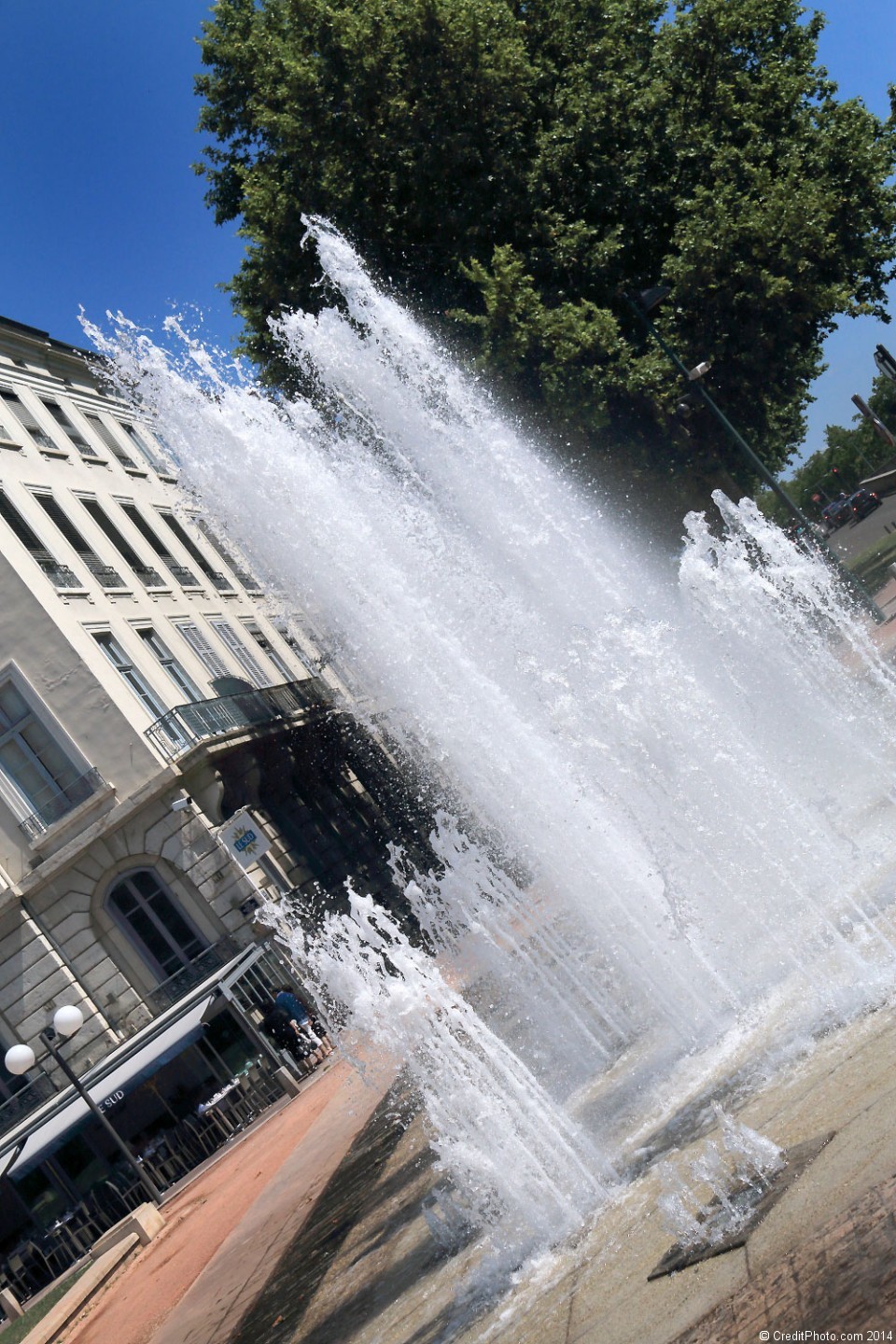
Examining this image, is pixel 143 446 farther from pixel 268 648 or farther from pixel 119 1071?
pixel 119 1071

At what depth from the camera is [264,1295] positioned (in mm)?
9031

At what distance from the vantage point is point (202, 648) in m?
28.3

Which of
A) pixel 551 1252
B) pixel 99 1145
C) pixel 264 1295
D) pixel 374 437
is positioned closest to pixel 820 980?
pixel 551 1252

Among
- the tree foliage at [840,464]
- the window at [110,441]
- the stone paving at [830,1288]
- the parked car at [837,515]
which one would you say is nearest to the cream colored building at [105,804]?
the window at [110,441]

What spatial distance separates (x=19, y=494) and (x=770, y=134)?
1566 centimetres

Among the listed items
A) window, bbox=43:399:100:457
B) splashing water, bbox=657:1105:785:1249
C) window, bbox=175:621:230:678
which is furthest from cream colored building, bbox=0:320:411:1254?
splashing water, bbox=657:1105:785:1249

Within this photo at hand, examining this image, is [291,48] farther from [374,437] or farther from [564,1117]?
[564,1117]

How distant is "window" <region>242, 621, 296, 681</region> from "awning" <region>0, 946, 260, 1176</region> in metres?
11.6

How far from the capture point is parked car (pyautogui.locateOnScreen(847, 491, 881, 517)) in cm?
5962

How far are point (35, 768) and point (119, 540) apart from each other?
6063 mm

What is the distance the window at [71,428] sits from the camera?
28.8 m

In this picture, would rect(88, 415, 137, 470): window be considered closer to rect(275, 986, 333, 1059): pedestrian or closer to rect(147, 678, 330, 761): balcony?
rect(147, 678, 330, 761): balcony

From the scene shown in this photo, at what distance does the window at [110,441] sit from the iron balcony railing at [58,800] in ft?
31.7

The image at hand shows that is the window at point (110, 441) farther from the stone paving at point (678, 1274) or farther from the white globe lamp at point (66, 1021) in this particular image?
the stone paving at point (678, 1274)
